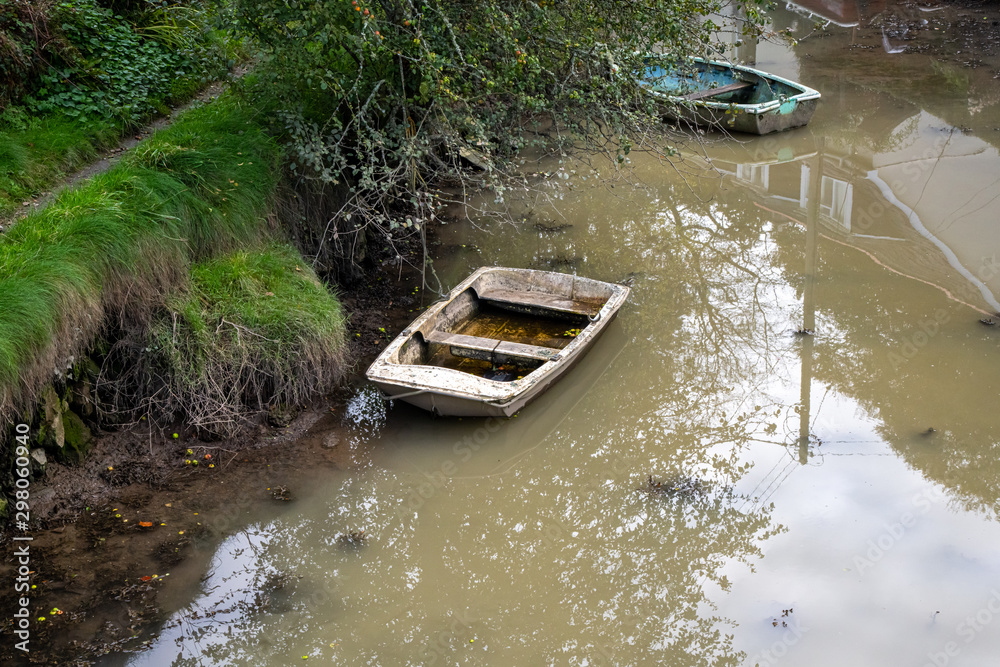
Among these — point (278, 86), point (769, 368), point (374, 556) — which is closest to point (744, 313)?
point (769, 368)

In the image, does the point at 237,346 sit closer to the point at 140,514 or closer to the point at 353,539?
the point at 140,514

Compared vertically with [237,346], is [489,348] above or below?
below

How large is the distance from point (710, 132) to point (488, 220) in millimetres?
4420

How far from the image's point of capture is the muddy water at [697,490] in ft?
15.8

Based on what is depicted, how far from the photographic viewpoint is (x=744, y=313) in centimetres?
809

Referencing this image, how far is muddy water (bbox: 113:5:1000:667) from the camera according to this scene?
4805 millimetres

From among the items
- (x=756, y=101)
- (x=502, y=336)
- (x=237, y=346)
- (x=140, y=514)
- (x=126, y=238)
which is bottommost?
(x=140, y=514)

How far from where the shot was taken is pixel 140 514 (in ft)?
18.5

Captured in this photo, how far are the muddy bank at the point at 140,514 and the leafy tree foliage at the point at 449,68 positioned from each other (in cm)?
210

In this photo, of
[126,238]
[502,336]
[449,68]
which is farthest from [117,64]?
[502,336]

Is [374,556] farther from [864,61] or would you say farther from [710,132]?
[864,61]

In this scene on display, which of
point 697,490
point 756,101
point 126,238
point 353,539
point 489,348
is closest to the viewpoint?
point 353,539

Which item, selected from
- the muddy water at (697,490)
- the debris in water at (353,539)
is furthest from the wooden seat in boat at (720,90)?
the debris in water at (353,539)

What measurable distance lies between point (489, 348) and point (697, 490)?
2.14 meters
